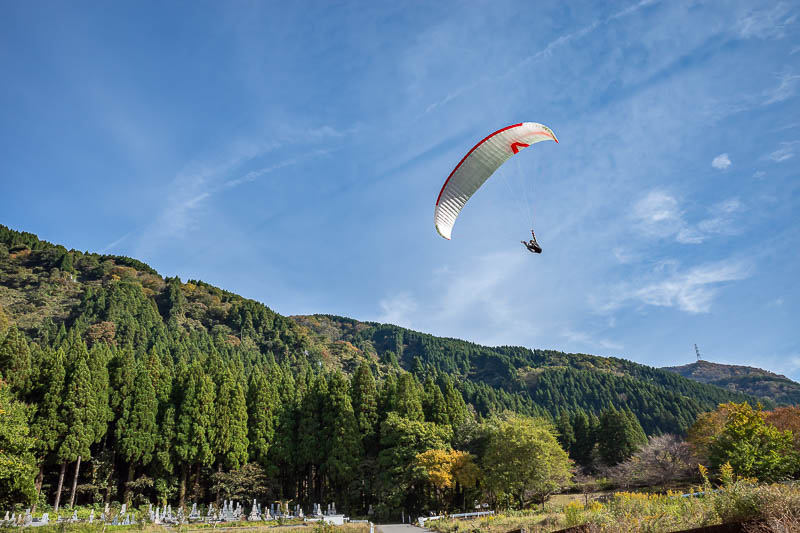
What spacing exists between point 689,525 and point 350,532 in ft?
41.3

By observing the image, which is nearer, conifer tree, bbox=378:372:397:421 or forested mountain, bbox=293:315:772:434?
conifer tree, bbox=378:372:397:421

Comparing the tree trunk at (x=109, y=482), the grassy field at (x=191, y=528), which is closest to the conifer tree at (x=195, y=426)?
the tree trunk at (x=109, y=482)

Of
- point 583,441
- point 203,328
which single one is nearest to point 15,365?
point 583,441

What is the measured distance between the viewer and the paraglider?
15.2m

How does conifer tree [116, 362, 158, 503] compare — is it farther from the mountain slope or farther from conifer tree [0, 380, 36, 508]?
the mountain slope

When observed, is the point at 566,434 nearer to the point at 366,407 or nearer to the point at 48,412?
the point at 366,407

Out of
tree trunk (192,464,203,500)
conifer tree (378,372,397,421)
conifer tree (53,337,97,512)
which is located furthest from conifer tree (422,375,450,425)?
conifer tree (53,337,97,512)

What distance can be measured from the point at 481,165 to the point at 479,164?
0.29 feet

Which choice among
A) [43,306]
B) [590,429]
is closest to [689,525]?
[590,429]

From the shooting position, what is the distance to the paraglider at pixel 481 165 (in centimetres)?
1523

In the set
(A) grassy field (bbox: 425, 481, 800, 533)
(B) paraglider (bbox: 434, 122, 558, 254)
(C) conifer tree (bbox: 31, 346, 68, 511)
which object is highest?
(B) paraglider (bbox: 434, 122, 558, 254)

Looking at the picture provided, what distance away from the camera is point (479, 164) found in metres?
15.6

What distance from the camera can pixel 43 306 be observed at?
249ft

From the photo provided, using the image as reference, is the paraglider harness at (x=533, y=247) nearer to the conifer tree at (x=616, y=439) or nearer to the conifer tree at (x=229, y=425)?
the conifer tree at (x=229, y=425)
